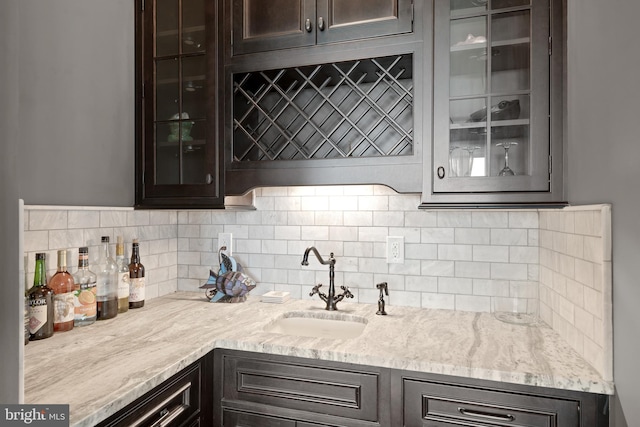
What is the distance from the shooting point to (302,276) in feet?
7.27

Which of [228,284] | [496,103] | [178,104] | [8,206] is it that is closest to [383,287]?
[228,284]

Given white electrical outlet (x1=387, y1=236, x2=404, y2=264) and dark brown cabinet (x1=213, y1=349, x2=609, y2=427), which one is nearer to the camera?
dark brown cabinet (x1=213, y1=349, x2=609, y2=427)

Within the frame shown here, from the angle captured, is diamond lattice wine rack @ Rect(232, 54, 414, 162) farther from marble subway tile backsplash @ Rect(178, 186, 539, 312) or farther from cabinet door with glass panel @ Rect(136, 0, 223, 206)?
marble subway tile backsplash @ Rect(178, 186, 539, 312)

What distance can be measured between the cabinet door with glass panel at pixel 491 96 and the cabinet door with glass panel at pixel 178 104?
3.36ft

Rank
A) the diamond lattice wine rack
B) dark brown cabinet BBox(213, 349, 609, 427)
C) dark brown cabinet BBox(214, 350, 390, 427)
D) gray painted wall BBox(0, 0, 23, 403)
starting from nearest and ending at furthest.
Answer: gray painted wall BBox(0, 0, 23, 403), dark brown cabinet BBox(213, 349, 609, 427), dark brown cabinet BBox(214, 350, 390, 427), the diamond lattice wine rack

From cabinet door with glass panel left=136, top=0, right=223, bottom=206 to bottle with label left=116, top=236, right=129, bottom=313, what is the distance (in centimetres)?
24

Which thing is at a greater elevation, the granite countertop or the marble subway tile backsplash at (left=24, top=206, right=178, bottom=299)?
the marble subway tile backsplash at (left=24, top=206, right=178, bottom=299)

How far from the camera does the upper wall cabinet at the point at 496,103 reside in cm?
149

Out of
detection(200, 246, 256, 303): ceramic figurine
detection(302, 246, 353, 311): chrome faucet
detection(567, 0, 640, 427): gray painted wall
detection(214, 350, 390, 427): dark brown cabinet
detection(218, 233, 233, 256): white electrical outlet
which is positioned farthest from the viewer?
detection(218, 233, 233, 256): white electrical outlet

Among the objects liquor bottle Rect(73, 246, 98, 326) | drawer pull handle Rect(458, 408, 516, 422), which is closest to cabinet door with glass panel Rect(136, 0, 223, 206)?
liquor bottle Rect(73, 246, 98, 326)

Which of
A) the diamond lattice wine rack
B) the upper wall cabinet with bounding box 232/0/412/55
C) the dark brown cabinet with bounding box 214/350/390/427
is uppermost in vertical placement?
the upper wall cabinet with bounding box 232/0/412/55

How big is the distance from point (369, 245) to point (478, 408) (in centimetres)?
95

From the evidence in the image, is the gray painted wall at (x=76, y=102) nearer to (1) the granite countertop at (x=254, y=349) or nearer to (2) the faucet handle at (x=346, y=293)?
(1) the granite countertop at (x=254, y=349)

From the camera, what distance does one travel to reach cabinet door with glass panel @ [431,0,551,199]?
150 centimetres
